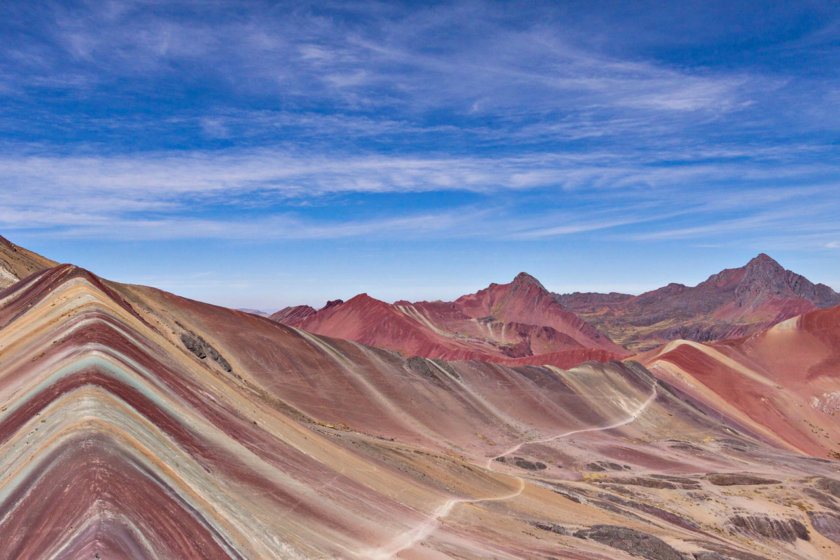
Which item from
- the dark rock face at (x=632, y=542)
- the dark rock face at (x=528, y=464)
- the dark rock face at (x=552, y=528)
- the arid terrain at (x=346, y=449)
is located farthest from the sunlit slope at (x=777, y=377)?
the dark rock face at (x=552, y=528)

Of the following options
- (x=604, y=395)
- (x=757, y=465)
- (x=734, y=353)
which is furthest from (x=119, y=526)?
(x=734, y=353)

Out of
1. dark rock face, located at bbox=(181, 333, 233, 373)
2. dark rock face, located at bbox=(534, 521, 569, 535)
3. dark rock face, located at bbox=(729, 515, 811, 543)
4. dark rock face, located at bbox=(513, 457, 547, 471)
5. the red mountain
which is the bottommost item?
dark rock face, located at bbox=(729, 515, 811, 543)

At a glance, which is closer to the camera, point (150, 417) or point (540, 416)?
point (150, 417)

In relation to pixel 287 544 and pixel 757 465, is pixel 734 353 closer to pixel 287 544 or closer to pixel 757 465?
pixel 757 465

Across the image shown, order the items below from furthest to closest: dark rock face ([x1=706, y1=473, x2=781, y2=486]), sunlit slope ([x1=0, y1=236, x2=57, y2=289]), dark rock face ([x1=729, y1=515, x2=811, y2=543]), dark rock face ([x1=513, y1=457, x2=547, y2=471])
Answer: dark rock face ([x1=706, y1=473, x2=781, y2=486]) < dark rock face ([x1=513, y1=457, x2=547, y2=471]) < sunlit slope ([x1=0, y1=236, x2=57, y2=289]) < dark rock face ([x1=729, y1=515, x2=811, y2=543])

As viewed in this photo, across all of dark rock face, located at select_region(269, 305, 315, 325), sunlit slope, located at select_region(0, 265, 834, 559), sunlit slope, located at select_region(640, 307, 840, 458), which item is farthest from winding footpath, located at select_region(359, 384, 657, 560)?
dark rock face, located at select_region(269, 305, 315, 325)

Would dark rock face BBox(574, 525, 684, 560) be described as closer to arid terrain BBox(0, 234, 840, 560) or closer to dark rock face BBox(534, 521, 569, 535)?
arid terrain BBox(0, 234, 840, 560)

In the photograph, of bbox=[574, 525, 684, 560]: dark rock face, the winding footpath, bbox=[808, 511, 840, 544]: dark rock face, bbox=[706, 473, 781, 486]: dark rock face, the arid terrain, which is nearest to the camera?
the arid terrain
